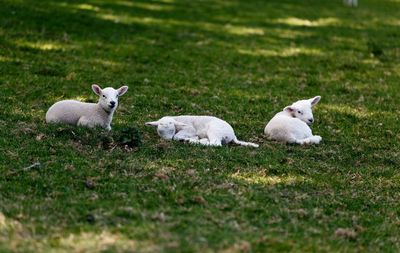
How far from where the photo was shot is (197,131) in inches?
450

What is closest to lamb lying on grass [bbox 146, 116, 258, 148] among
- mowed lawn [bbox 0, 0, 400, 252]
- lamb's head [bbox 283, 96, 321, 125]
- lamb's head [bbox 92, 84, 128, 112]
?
mowed lawn [bbox 0, 0, 400, 252]

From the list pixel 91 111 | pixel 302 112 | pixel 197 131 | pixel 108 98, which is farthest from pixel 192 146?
pixel 302 112

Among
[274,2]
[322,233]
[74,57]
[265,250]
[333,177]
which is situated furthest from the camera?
[274,2]

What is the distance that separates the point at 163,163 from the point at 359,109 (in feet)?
21.4

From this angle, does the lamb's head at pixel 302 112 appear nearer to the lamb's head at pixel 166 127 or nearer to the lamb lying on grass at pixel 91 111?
the lamb's head at pixel 166 127

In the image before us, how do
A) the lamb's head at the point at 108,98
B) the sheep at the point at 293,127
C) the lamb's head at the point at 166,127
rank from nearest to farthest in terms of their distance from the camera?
1. the lamb's head at the point at 108,98
2. the lamb's head at the point at 166,127
3. the sheep at the point at 293,127

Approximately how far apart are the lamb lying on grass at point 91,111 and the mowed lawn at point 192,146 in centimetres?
32

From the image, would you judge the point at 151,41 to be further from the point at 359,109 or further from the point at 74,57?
the point at 359,109

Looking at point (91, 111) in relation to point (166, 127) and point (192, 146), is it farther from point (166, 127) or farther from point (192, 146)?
point (192, 146)

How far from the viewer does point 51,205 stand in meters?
7.95

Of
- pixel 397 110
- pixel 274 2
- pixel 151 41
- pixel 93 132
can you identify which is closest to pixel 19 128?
pixel 93 132

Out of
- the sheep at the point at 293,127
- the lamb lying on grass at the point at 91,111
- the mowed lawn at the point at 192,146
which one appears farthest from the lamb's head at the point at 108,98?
the sheep at the point at 293,127

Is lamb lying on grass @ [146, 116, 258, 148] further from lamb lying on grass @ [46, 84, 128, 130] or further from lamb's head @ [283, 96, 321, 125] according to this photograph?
lamb's head @ [283, 96, 321, 125]

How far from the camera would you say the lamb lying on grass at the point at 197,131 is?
11094mm
